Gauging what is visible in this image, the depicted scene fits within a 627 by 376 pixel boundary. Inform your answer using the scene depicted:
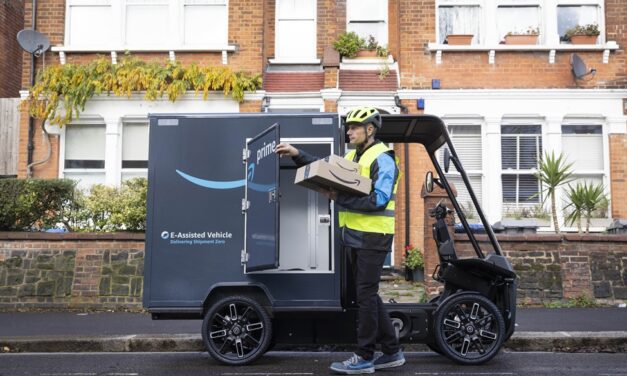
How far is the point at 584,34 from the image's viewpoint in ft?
42.9

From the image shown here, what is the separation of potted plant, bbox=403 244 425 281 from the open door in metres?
6.54

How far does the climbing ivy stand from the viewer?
1273 cm

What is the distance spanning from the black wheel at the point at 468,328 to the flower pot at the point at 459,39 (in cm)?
849

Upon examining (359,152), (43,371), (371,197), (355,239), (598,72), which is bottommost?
(43,371)

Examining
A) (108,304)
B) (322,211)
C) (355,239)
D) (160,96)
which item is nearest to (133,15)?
(160,96)

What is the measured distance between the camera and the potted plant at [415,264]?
1187cm

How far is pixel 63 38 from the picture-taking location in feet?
44.1

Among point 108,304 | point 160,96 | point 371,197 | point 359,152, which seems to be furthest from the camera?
point 160,96

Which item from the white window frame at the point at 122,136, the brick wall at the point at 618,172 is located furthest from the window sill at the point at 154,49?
the brick wall at the point at 618,172

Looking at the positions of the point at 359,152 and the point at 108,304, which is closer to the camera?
the point at 359,152

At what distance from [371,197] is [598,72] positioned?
383 inches

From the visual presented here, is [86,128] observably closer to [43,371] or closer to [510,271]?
[43,371]

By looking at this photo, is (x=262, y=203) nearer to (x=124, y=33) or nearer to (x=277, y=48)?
(x=277, y=48)

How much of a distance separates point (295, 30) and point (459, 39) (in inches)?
137
